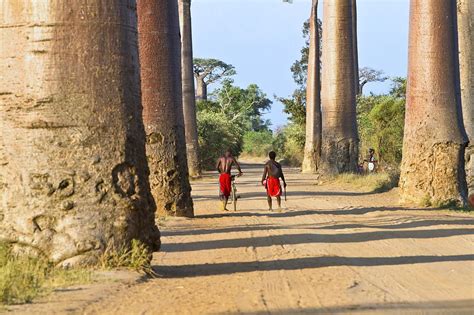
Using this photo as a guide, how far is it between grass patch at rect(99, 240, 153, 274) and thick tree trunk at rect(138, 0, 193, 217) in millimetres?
8101

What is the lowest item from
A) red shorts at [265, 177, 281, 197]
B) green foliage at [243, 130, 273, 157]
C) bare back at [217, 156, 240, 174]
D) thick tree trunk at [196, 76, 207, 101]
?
green foliage at [243, 130, 273, 157]

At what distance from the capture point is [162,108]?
1727cm

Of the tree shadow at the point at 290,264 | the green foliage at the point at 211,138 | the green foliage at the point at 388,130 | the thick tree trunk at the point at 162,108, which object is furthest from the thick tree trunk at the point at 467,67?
the green foliage at the point at 211,138

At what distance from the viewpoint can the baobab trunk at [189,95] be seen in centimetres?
3512

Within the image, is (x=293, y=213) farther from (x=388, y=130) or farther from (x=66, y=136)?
(x=388, y=130)

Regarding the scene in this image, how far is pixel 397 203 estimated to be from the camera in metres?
19.9

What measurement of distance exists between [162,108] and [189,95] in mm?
18133

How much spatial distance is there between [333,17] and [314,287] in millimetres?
20966

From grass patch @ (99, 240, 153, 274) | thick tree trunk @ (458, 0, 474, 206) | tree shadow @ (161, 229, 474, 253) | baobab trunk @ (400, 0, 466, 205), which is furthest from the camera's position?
thick tree trunk @ (458, 0, 474, 206)

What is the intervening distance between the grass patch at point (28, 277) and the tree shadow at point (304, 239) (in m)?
3.39

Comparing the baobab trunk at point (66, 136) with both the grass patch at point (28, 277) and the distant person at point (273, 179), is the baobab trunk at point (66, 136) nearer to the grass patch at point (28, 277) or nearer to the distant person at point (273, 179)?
the grass patch at point (28, 277)

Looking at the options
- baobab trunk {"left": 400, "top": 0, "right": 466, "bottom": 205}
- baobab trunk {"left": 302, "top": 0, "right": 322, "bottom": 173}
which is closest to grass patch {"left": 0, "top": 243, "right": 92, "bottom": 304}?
baobab trunk {"left": 400, "top": 0, "right": 466, "bottom": 205}

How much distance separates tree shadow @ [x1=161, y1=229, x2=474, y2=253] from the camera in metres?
12.3

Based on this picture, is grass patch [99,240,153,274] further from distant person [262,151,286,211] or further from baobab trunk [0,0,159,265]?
distant person [262,151,286,211]
